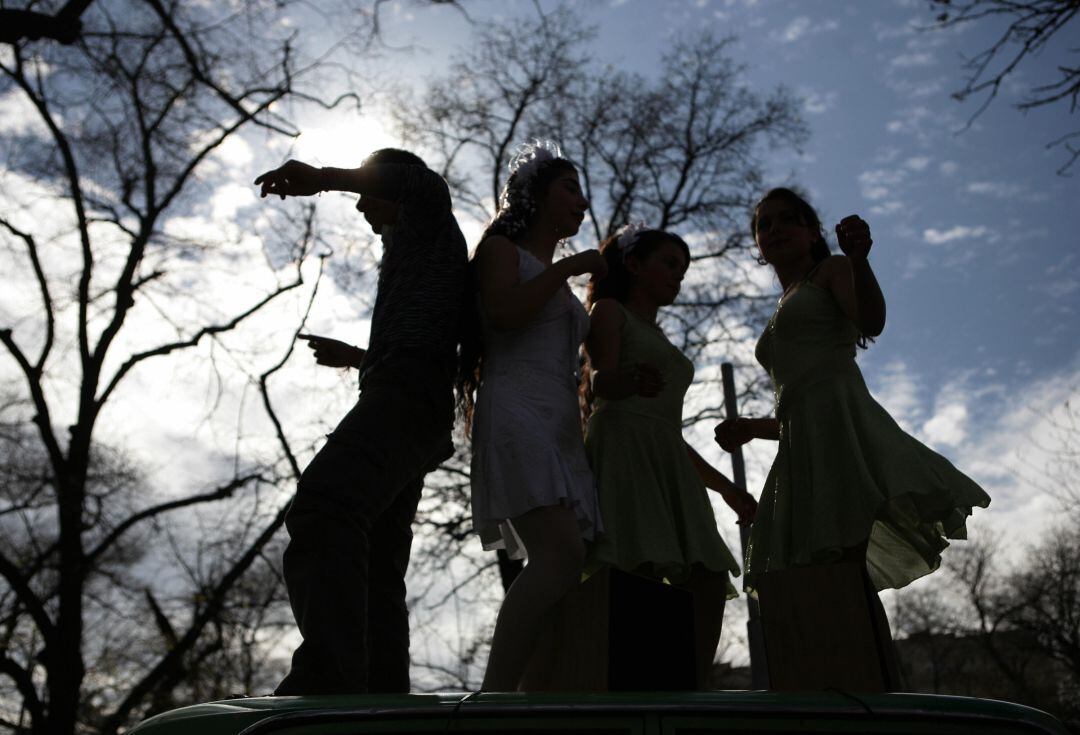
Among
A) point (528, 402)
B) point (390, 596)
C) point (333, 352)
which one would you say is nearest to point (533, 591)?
point (390, 596)

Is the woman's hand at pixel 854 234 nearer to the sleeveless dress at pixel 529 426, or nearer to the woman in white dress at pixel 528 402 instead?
the woman in white dress at pixel 528 402

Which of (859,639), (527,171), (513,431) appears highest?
(527,171)

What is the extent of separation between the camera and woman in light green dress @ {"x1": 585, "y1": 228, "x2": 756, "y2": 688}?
2.88 meters

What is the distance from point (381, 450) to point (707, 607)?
4.05 feet

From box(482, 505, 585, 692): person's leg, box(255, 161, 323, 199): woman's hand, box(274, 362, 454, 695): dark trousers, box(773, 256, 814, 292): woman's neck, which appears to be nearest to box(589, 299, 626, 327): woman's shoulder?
box(773, 256, 814, 292): woman's neck

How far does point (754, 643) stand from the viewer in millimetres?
8812

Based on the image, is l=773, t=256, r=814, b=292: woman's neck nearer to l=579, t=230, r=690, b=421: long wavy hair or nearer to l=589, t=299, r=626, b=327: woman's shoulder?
l=579, t=230, r=690, b=421: long wavy hair

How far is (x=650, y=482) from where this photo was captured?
302 cm

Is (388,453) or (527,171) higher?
(527,171)

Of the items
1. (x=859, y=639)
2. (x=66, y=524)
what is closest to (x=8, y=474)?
(x=66, y=524)

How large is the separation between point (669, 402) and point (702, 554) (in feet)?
2.03

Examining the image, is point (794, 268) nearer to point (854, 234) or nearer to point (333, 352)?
point (854, 234)

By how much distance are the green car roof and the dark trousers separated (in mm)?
691

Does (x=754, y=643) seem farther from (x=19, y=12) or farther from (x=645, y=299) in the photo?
(x=19, y=12)
